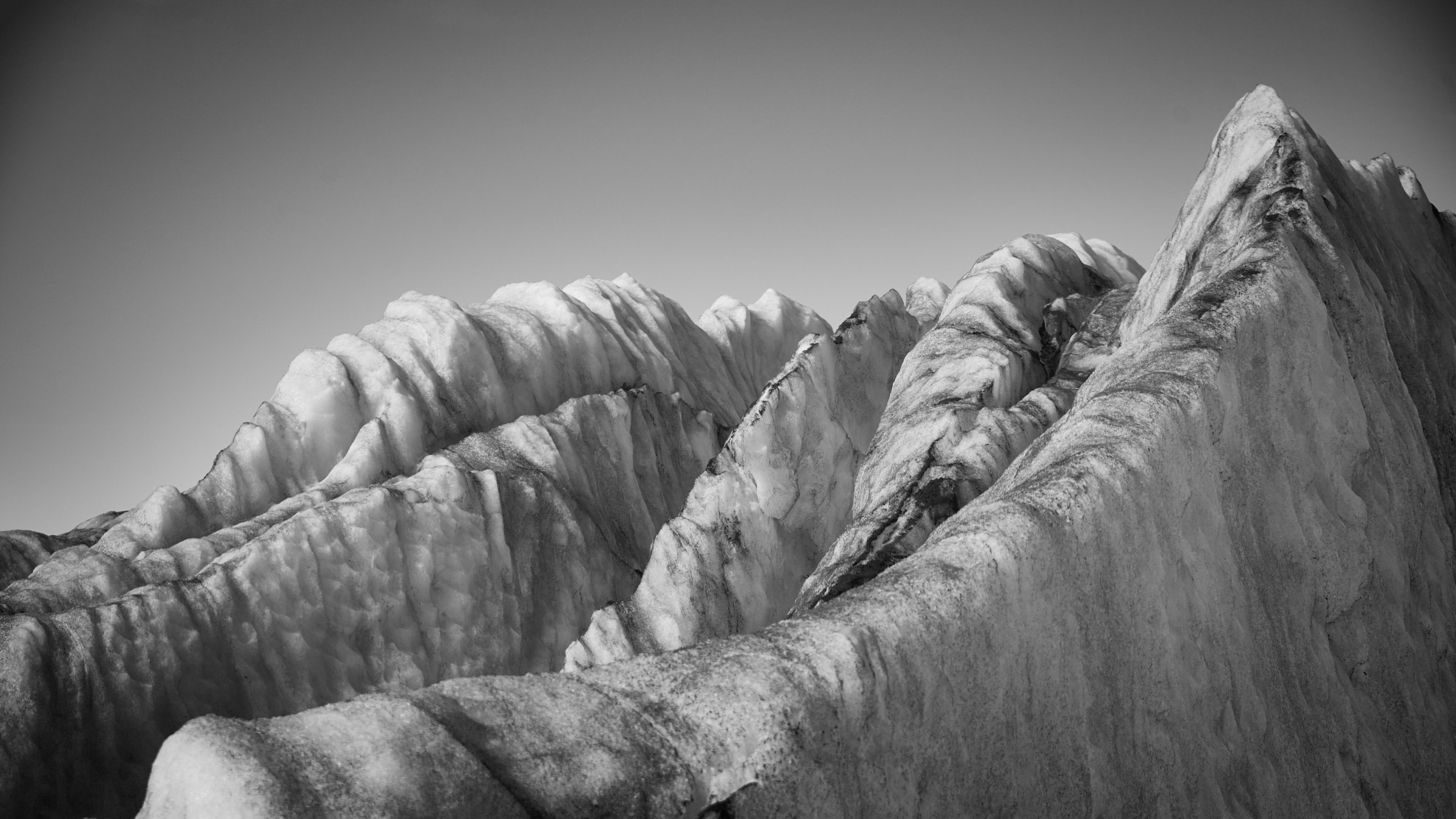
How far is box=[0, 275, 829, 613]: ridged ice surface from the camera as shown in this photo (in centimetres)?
1491

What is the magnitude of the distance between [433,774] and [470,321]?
13.5 m

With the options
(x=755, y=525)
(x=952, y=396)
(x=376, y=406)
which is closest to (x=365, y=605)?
(x=376, y=406)

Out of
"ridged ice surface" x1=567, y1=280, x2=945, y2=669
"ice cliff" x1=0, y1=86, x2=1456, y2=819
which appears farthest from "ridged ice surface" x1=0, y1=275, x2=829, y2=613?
"ridged ice surface" x1=567, y1=280, x2=945, y2=669

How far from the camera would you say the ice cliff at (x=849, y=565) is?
20.8ft

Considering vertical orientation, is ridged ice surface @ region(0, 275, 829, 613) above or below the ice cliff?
above

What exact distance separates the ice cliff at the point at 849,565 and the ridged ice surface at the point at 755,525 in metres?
0.04

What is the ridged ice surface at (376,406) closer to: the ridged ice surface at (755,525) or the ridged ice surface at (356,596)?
the ridged ice surface at (356,596)

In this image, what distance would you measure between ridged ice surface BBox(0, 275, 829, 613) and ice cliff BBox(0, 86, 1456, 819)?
7 cm

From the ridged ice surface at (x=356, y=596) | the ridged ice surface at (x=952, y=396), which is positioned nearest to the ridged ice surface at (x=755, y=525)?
the ridged ice surface at (x=952, y=396)

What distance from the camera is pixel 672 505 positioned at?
19156mm

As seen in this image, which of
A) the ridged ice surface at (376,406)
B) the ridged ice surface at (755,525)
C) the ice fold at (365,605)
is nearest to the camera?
the ice fold at (365,605)

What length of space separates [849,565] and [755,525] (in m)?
3.35

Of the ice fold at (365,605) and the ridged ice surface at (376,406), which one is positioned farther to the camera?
the ridged ice surface at (376,406)

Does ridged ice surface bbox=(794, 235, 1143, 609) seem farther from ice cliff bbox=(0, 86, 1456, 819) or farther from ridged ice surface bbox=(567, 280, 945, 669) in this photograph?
ridged ice surface bbox=(567, 280, 945, 669)
